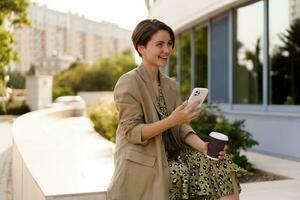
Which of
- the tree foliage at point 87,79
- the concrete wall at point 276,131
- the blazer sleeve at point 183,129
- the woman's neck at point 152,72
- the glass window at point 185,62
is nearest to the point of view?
the woman's neck at point 152,72

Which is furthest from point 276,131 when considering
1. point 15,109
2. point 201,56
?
point 15,109

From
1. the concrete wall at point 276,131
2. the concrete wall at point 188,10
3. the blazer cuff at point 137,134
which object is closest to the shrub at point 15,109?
the concrete wall at point 188,10

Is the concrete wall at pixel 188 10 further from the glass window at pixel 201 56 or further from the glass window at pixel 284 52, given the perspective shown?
the glass window at pixel 284 52

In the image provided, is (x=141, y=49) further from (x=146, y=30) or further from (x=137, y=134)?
(x=137, y=134)

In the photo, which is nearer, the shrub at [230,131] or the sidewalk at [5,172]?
the sidewalk at [5,172]

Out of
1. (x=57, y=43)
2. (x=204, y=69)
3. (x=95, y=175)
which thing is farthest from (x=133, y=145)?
(x=57, y=43)

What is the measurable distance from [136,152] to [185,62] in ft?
38.8

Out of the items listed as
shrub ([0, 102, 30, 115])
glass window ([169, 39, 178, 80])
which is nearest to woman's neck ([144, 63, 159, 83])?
glass window ([169, 39, 178, 80])

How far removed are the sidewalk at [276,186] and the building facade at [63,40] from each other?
8283 cm

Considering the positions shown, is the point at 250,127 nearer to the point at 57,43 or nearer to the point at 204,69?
the point at 204,69

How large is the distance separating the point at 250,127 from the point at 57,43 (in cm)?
10641

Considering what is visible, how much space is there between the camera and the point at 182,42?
47.4 feet

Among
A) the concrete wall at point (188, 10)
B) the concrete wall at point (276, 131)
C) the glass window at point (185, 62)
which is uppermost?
the concrete wall at point (188, 10)

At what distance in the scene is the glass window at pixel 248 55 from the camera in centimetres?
930
